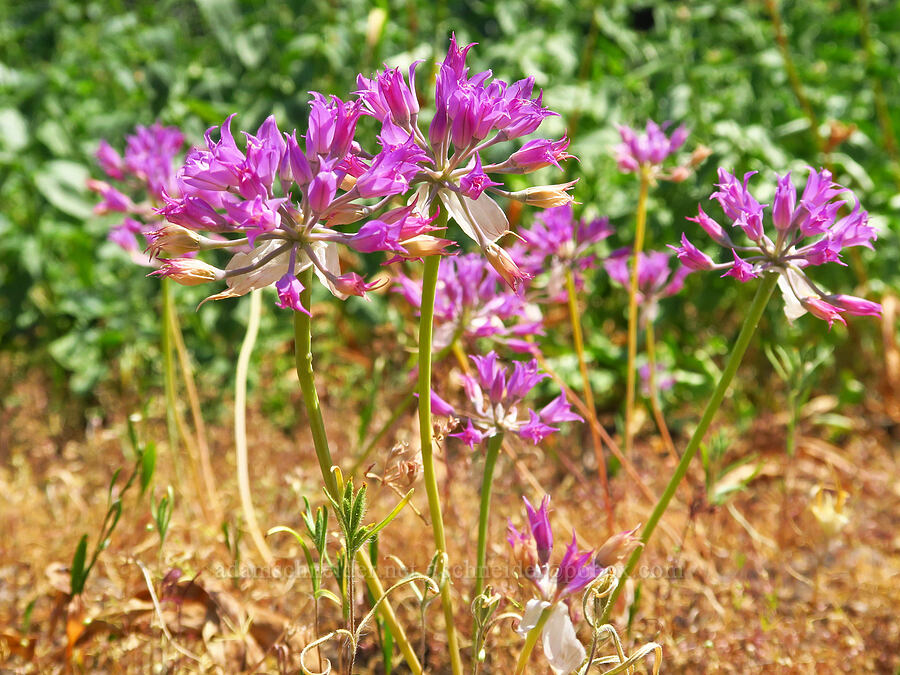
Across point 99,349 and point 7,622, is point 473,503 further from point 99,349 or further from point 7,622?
point 99,349

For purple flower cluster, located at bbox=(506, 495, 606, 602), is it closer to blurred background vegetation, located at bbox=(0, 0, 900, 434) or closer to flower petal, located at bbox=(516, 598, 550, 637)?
flower petal, located at bbox=(516, 598, 550, 637)

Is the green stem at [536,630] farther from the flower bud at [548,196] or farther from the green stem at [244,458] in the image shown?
the green stem at [244,458]

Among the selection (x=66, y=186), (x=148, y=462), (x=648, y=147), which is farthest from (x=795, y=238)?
(x=66, y=186)

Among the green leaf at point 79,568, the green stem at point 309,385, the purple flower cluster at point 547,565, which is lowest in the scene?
the purple flower cluster at point 547,565

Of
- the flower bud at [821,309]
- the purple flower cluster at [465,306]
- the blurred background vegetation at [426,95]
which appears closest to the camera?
the flower bud at [821,309]

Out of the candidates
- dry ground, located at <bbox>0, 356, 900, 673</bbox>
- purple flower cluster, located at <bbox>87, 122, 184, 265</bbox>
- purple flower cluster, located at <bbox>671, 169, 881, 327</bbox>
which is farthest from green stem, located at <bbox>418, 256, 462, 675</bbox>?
purple flower cluster, located at <bbox>87, 122, 184, 265</bbox>

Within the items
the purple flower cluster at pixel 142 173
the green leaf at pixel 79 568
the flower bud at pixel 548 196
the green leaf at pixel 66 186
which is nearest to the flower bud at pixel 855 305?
the flower bud at pixel 548 196
